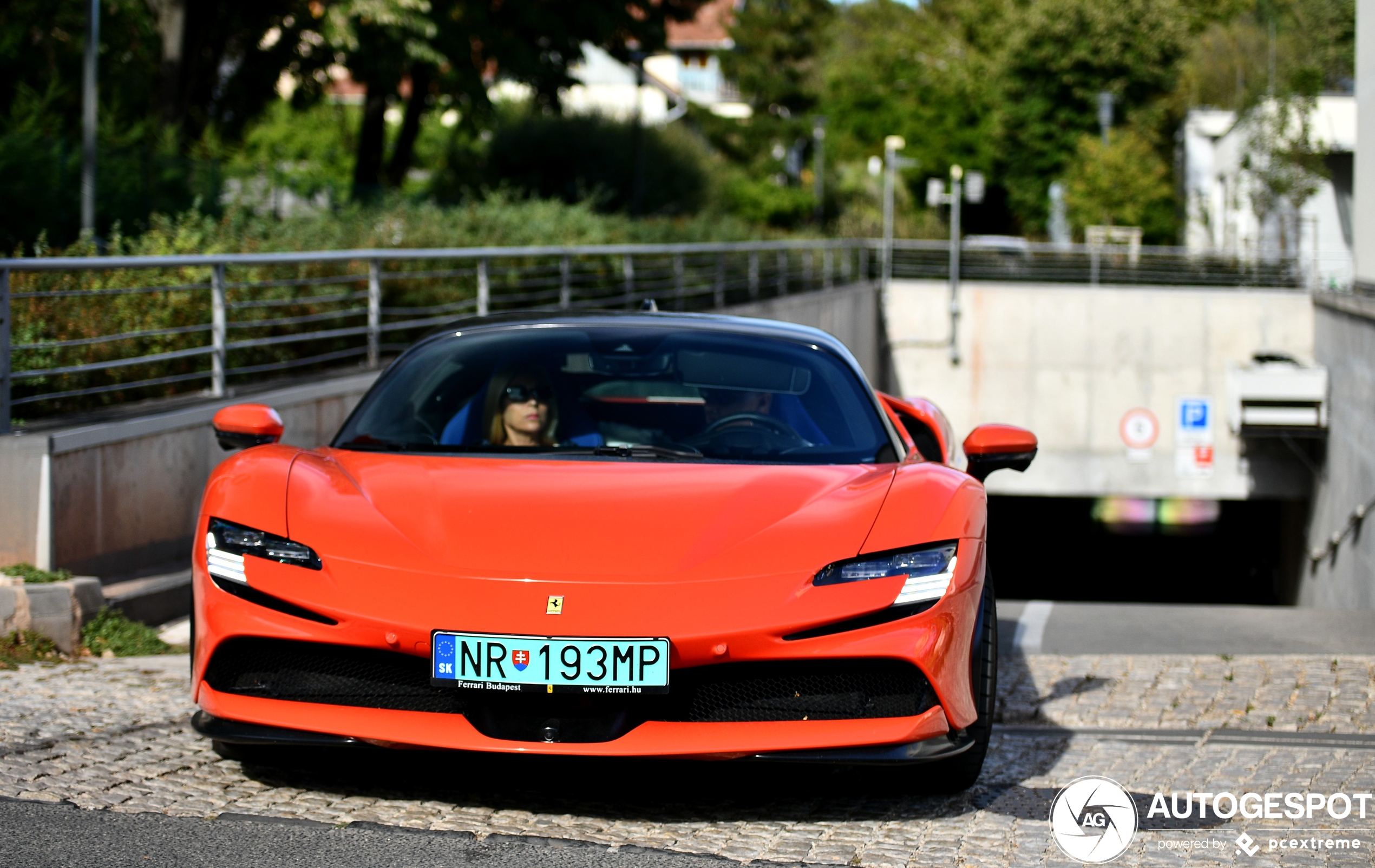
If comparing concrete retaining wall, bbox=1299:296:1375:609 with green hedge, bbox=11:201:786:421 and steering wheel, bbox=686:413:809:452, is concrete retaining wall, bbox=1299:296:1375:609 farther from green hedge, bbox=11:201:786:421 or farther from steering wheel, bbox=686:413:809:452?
steering wheel, bbox=686:413:809:452

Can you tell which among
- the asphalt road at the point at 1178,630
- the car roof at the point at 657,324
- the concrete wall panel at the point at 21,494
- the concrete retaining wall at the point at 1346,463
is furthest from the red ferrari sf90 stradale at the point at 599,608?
the concrete retaining wall at the point at 1346,463

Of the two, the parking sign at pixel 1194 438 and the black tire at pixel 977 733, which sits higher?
the black tire at pixel 977 733

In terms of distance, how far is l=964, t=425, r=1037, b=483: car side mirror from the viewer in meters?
4.89

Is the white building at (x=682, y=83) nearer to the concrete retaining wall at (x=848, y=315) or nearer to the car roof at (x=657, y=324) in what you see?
the concrete retaining wall at (x=848, y=315)

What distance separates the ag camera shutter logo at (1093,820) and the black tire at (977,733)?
0.23 meters

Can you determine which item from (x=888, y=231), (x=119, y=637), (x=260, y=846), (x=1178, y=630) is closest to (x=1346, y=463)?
(x=888, y=231)

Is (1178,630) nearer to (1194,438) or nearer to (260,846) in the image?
(260,846)

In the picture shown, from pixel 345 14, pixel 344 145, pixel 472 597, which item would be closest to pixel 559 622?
pixel 472 597

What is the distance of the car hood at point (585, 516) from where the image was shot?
378cm

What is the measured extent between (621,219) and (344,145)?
33.3 metres

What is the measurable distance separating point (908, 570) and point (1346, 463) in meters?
27.5

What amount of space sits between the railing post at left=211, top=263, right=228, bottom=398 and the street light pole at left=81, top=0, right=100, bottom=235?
830cm

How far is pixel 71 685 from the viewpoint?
5.33 m

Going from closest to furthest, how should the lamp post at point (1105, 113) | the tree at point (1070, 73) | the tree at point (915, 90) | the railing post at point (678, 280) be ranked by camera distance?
the railing post at point (678, 280) → the lamp post at point (1105, 113) → the tree at point (1070, 73) → the tree at point (915, 90)
